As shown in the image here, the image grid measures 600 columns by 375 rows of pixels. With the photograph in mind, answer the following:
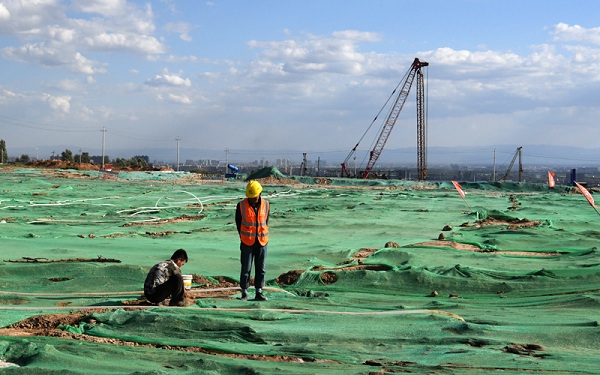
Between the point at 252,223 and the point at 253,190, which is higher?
the point at 253,190

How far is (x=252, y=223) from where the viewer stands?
8539mm

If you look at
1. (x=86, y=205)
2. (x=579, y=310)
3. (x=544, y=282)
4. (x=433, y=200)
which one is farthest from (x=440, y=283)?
(x=433, y=200)

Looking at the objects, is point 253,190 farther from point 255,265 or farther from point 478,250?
point 478,250

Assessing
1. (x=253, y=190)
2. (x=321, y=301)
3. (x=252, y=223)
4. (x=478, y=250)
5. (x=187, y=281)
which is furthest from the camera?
(x=478, y=250)

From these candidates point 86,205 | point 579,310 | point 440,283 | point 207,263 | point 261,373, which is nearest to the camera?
point 261,373

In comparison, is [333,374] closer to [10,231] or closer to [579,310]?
[579,310]

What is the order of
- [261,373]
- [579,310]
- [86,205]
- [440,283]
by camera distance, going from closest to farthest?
[261,373] < [579,310] < [440,283] < [86,205]

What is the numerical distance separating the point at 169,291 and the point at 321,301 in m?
1.76

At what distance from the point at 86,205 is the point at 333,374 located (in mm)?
19298

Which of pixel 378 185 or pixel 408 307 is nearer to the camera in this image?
pixel 408 307

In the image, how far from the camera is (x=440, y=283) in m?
9.93

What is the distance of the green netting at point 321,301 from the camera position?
229 inches

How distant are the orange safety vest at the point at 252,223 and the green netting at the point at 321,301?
0.74m

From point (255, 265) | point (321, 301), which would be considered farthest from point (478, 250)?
point (255, 265)
